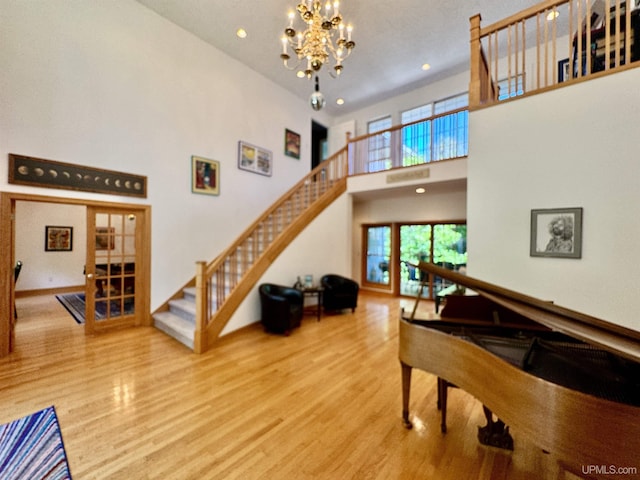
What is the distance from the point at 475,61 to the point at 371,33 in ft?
9.42

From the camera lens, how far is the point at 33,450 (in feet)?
6.42

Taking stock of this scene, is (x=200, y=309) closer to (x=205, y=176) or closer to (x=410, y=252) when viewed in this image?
(x=205, y=176)

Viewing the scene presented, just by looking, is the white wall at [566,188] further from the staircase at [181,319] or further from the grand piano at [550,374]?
the staircase at [181,319]

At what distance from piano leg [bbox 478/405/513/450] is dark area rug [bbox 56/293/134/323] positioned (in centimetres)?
535

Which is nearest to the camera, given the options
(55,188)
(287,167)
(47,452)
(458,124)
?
(47,452)

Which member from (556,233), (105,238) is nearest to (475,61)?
(556,233)

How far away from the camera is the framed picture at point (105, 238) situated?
14.5 feet

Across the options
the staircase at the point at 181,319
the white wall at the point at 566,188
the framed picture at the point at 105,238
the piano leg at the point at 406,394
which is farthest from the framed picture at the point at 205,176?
the piano leg at the point at 406,394

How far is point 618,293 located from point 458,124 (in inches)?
177

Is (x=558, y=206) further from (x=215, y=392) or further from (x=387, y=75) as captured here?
(x=387, y=75)

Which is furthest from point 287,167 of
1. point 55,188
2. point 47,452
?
point 47,452

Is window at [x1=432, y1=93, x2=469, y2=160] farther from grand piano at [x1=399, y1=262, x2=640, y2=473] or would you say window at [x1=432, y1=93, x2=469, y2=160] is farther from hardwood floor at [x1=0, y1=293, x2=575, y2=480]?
grand piano at [x1=399, y1=262, x2=640, y2=473]

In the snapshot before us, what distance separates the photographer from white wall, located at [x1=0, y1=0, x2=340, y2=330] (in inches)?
144

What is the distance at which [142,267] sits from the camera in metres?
4.73
